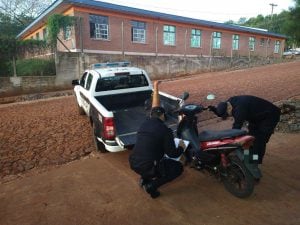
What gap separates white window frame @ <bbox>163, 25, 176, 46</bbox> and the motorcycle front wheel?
20668mm

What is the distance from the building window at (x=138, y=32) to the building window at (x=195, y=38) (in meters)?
5.82

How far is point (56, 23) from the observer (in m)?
16.9

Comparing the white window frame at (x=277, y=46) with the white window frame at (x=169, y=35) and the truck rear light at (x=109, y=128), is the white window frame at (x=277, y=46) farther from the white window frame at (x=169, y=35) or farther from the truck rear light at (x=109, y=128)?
the truck rear light at (x=109, y=128)

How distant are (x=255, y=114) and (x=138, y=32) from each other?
1898 centimetres

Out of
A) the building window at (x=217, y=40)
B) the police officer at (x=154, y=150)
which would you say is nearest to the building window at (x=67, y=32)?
the building window at (x=217, y=40)

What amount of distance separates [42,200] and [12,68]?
12080 mm

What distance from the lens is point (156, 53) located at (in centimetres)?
2295

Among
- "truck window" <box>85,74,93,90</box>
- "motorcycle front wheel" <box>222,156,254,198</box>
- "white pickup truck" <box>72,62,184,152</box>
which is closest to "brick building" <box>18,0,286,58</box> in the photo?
"truck window" <box>85,74,93,90</box>

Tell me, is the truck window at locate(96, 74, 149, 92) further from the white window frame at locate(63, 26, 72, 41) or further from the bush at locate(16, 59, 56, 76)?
the white window frame at locate(63, 26, 72, 41)

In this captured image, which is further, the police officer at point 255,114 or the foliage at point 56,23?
the foliage at point 56,23

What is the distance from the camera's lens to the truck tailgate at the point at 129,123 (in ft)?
17.0

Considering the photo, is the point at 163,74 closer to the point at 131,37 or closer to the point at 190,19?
the point at 131,37

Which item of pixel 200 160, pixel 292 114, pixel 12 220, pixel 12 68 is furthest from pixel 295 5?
pixel 12 68

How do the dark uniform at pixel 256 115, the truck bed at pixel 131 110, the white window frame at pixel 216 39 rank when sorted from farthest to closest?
1. the white window frame at pixel 216 39
2. the truck bed at pixel 131 110
3. the dark uniform at pixel 256 115
